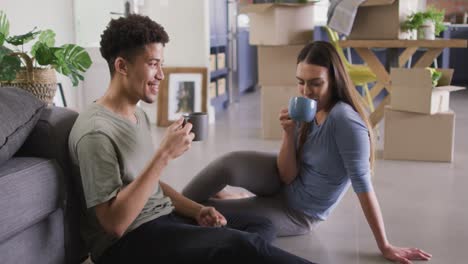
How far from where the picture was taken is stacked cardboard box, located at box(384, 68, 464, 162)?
3.66 m

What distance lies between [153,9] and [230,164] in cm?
321

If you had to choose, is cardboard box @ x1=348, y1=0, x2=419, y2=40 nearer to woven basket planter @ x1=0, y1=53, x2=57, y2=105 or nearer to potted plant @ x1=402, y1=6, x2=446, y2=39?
potted plant @ x1=402, y1=6, x2=446, y2=39

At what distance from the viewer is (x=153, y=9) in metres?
5.23

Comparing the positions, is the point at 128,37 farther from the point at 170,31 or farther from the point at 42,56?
the point at 170,31

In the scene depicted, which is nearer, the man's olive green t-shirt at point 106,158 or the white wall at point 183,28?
the man's olive green t-shirt at point 106,158

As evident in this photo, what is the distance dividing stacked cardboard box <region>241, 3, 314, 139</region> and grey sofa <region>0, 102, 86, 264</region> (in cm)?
274

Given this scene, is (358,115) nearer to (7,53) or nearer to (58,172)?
(58,172)

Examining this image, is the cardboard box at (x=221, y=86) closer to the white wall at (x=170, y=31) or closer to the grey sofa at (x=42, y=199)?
the white wall at (x=170, y=31)

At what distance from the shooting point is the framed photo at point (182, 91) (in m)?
5.23

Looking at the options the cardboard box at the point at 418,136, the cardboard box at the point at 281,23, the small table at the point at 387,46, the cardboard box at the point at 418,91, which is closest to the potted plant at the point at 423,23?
the small table at the point at 387,46

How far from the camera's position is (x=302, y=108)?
6.50 ft

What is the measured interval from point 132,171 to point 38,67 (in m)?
0.84

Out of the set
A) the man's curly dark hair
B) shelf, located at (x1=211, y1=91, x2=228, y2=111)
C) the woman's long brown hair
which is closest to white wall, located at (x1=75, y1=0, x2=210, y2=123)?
shelf, located at (x1=211, y1=91, x2=228, y2=111)

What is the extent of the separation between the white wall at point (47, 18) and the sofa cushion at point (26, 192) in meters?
2.75
